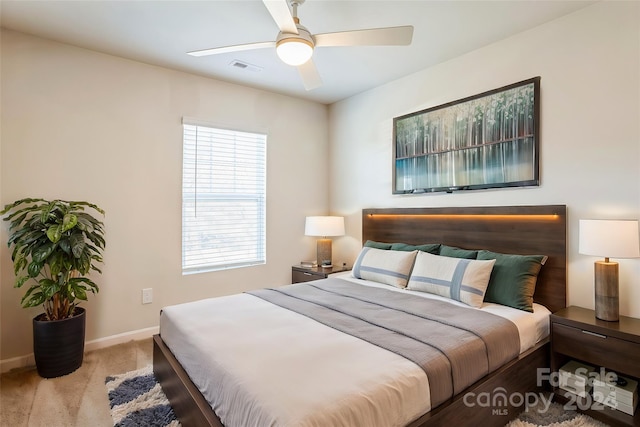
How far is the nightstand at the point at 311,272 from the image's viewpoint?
3791 millimetres

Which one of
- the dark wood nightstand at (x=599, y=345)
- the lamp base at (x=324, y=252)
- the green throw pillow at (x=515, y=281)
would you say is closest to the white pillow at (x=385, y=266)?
the green throw pillow at (x=515, y=281)

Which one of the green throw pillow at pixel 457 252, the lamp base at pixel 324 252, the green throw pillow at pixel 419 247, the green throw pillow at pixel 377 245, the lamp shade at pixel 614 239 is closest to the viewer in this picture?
the lamp shade at pixel 614 239

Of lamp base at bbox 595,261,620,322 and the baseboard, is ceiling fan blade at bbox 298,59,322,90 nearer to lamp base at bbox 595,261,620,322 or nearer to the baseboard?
lamp base at bbox 595,261,620,322

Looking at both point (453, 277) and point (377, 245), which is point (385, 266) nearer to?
point (377, 245)

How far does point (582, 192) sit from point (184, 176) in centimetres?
351

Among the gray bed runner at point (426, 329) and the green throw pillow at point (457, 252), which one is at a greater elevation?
the green throw pillow at point (457, 252)

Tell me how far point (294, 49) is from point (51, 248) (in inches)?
88.0

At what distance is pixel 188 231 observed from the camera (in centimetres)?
354

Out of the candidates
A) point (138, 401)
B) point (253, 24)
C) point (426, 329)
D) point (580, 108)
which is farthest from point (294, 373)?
point (580, 108)

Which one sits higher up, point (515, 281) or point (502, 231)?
point (502, 231)

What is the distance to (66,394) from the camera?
2285mm

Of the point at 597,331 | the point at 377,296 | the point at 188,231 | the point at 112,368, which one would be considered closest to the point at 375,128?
the point at 377,296

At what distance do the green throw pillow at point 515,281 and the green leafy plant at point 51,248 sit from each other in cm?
311

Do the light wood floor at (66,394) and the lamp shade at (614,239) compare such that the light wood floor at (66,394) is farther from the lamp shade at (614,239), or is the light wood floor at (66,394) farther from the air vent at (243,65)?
the lamp shade at (614,239)
